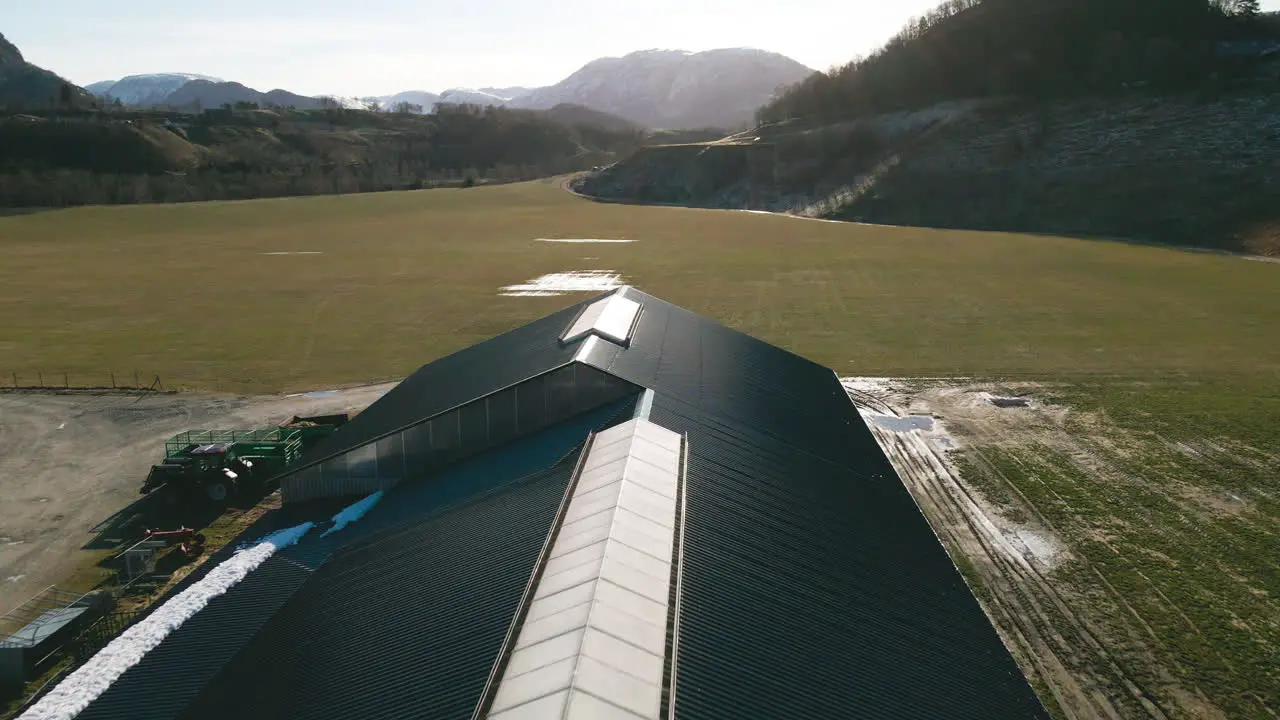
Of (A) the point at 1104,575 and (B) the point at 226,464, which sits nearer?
(A) the point at 1104,575

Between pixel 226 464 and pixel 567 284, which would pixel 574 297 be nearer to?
pixel 567 284

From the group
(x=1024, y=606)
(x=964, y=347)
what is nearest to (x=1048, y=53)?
(x=964, y=347)

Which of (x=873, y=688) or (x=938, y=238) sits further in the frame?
(x=938, y=238)

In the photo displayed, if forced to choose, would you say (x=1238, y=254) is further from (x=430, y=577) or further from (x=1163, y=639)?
(x=430, y=577)

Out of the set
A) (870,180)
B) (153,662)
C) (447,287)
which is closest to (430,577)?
(153,662)

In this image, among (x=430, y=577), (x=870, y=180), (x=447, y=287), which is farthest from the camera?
(x=870, y=180)

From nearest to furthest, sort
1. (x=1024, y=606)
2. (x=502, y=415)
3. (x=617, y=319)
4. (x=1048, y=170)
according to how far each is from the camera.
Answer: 1. (x=1024, y=606)
2. (x=502, y=415)
3. (x=617, y=319)
4. (x=1048, y=170)

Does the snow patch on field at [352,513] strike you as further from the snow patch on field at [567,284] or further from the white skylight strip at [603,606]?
the snow patch on field at [567,284]
